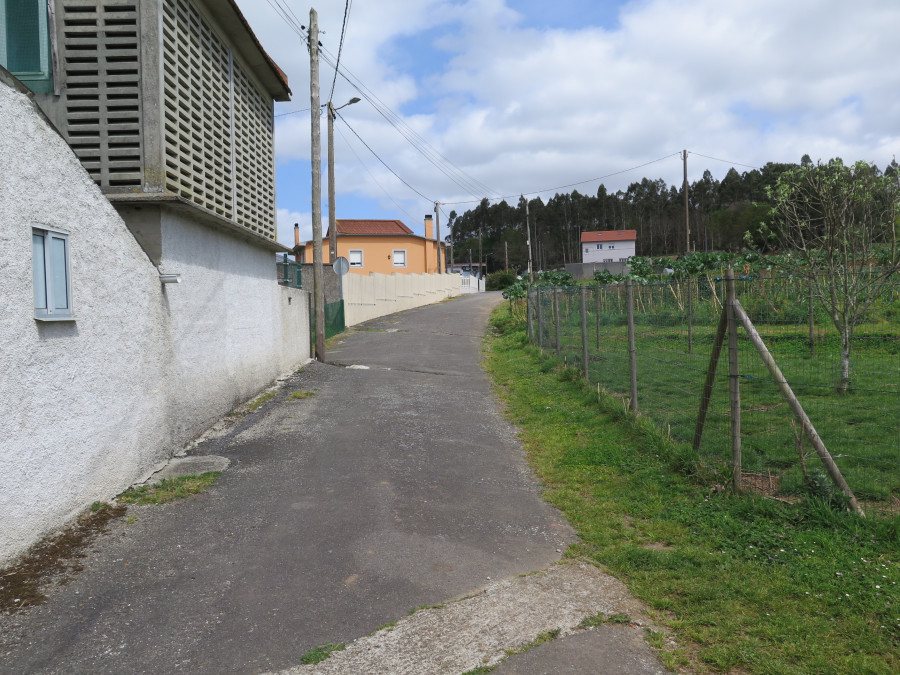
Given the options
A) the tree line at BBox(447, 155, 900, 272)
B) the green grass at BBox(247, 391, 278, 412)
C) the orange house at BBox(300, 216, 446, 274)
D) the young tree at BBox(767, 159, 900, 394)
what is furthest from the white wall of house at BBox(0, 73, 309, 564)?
the tree line at BBox(447, 155, 900, 272)

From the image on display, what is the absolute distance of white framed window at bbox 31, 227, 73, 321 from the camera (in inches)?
194

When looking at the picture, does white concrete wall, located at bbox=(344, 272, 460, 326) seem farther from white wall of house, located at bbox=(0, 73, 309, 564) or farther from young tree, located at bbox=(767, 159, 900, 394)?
young tree, located at bbox=(767, 159, 900, 394)

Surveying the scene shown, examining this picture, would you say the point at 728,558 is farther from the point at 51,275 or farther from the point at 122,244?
the point at 122,244

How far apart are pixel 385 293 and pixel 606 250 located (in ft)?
217

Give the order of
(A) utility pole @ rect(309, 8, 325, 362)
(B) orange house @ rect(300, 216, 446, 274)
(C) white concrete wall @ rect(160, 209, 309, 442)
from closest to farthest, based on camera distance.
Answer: (C) white concrete wall @ rect(160, 209, 309, 442) < (A) utility pole @ rect(309, 8, 325, 362) < (B) orange house @ rect(300, 216, 446, 274)

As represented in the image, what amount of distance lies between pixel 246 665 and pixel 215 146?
800 centimetres

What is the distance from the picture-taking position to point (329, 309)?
2239 cm

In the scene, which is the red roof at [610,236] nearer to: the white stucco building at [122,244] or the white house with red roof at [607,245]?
the white house with red roof at [607,245]

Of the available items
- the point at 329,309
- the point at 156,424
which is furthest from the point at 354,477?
the point at 329,309

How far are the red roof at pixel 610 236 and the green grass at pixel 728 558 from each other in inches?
3458

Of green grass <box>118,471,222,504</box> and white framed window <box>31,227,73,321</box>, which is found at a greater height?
white framed window <box>31,227,73,321</box>

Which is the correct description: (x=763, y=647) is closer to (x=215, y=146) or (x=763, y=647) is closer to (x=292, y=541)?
(x=292, y=541)

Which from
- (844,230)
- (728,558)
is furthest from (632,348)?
(844,230)

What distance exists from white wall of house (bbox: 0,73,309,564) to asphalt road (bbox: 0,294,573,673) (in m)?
0.46
